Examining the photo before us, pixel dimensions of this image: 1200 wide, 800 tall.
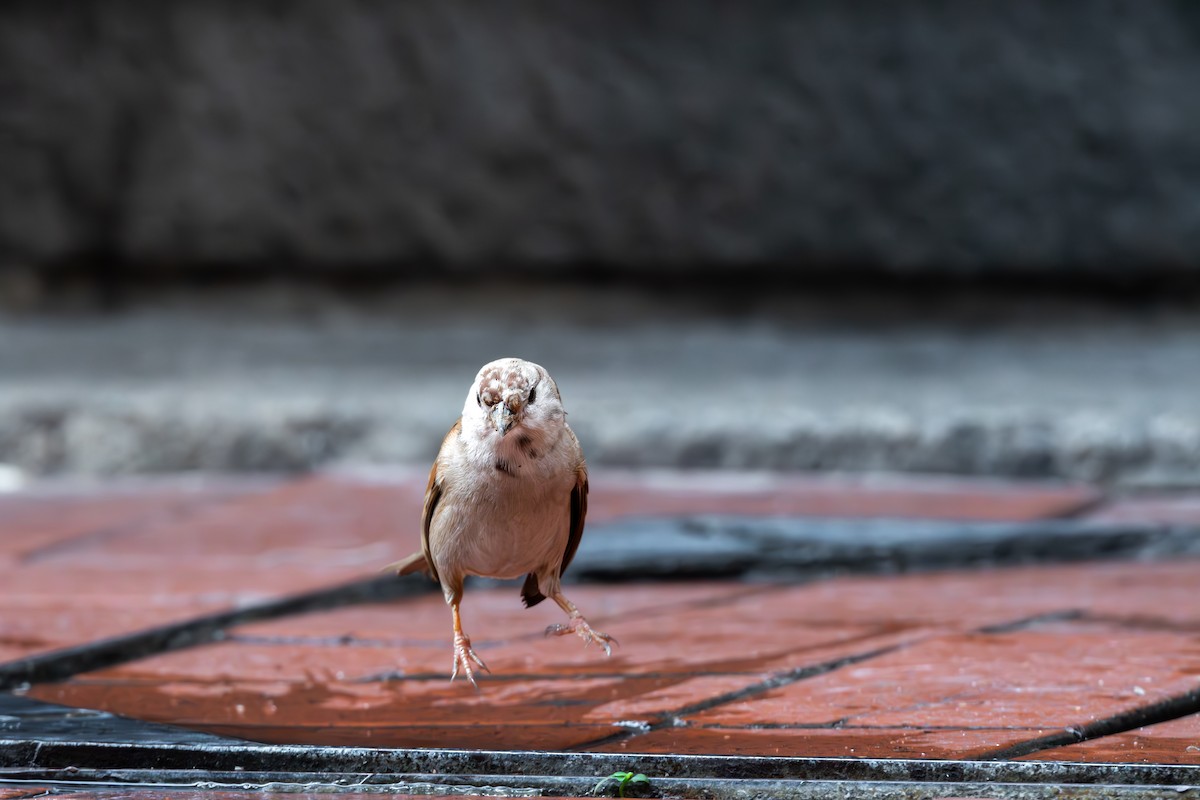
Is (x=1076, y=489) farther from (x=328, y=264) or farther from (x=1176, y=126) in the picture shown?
(x=328, y=264)

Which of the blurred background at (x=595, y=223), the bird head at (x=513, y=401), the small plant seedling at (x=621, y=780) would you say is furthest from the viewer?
the blurred background at (x=595, y=223)

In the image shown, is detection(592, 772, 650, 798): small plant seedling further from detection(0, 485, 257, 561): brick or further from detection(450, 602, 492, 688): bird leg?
detection(0, 485, 257, 561): brick

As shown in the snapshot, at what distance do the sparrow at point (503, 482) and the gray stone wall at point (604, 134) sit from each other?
1781 mm

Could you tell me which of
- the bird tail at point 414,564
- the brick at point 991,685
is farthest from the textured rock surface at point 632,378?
the bird tail at point 414,564

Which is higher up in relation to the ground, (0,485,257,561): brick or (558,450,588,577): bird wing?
(0,485,257,561): brick

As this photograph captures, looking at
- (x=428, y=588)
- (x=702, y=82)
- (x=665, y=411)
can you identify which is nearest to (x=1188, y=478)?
(x=665, y=411)

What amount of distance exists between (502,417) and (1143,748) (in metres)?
0.61

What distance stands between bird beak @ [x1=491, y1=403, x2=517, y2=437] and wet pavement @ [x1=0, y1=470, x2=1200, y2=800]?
268mm

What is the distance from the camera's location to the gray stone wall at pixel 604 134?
3.06 meters

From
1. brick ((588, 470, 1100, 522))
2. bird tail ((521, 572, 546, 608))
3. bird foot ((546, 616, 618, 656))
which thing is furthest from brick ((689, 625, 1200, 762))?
brick ((588, 470, 1100, 522))

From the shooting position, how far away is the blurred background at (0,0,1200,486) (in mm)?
3039

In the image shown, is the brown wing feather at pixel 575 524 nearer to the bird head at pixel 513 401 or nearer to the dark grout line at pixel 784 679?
the bird head at pixel 513 401

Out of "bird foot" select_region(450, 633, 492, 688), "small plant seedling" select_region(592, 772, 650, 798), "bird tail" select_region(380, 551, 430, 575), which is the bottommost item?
"small plant seedling" select_region(592, 772, 650, 798)

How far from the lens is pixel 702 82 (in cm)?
313
